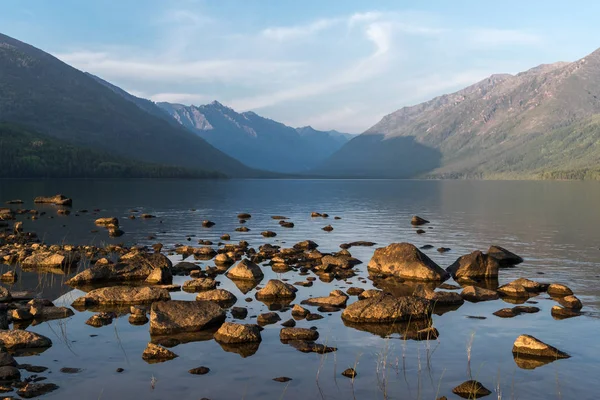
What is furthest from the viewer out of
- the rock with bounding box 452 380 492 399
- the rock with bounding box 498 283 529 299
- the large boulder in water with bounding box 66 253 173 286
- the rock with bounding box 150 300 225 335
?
the large boulder in water with bounding box 66 253 173 286

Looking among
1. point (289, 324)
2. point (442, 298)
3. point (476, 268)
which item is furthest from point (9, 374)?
point (476, 268)

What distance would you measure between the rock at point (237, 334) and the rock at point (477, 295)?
14.8 meters

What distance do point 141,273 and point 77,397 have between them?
19930mm

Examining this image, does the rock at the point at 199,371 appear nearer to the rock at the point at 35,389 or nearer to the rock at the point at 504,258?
the rock at the point at 35,389

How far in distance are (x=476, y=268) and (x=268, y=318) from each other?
19147 mm

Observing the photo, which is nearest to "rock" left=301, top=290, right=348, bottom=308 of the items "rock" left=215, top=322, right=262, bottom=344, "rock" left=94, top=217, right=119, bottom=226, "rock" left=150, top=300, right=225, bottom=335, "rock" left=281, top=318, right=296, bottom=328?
"rock" left=281, top=318, right=296, bottom=328

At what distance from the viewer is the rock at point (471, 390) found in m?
17.8

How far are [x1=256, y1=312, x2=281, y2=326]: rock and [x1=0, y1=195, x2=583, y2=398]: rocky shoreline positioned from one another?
2.2 inches

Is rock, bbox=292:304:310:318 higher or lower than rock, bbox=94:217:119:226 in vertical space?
higher

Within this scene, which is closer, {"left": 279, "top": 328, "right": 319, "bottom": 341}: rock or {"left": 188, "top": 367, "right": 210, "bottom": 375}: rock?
{"left": 188, "top": 367, "right": 210, "bottom": 375}: rock

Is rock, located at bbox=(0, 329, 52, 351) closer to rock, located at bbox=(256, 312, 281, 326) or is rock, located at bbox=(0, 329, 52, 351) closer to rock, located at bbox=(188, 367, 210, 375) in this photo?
rock, located at bbox=(188, 367, 210, 375)

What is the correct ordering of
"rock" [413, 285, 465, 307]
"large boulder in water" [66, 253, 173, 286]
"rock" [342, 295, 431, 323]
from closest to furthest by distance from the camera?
1. "rock" [342, 295, 431, 323]
2. "rock" [413, 285, 465, 307]
3. "large boulder in water" [66, 253, 173, 286]

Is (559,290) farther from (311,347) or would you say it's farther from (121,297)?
(121,297)

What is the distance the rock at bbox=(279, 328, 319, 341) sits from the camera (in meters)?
23.3
